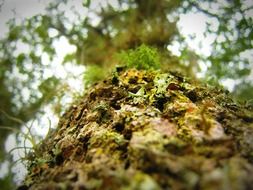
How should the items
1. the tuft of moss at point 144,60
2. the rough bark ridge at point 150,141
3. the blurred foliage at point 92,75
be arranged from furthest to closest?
the blurred foliage at point 92,75 < the tuft of moss at point 144,60 < the rough bark ridge at point 150,141

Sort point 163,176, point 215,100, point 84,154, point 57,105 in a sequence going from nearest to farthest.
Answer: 1. point 163,176
2. point 84,154
3. point 215,100
4. point 57,105

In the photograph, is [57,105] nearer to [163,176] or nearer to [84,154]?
[84,154]

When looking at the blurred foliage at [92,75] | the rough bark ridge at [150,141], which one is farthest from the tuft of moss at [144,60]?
the blurred foliage at [92,75]

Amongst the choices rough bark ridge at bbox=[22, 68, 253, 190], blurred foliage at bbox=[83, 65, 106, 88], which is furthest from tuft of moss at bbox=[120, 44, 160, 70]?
blurred foliage at bbox=[83, 65, 106, 88]

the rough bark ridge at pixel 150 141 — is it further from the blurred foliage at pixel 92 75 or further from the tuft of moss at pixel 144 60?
the blurred foliage at pixel 92 75

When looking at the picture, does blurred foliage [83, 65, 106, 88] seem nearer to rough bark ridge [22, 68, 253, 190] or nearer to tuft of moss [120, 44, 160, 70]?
tuft of moss [120, 44, 160, 70]

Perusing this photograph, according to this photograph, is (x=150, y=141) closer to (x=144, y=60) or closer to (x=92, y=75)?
(x=144, y=60)

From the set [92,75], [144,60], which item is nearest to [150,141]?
[144,60]

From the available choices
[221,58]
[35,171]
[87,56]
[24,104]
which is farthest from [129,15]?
[35,171]

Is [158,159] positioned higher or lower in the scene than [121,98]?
lower
